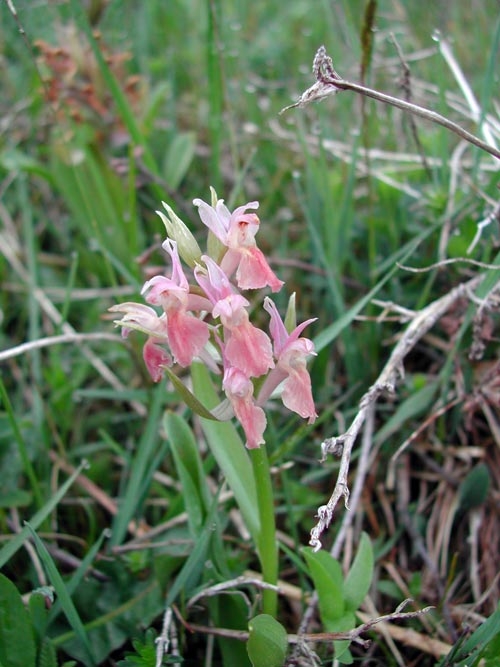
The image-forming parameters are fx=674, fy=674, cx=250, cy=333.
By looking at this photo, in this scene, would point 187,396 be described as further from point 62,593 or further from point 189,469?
point 62,593

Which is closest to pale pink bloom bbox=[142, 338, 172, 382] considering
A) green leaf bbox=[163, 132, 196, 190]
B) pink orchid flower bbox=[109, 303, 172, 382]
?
pink orchid flower bbox=[109, 303, 172, 382]

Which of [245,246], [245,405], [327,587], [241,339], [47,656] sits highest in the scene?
[245,246]

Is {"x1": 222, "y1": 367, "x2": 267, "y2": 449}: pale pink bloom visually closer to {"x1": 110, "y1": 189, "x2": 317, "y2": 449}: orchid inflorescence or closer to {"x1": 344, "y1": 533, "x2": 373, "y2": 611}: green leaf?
{"x1": 110, "y1": 189, "x2": 317, "y2": 449}: orchid inflorescence

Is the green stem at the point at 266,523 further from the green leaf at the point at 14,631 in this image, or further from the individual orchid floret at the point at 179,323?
the green leaf at the point at 14,631

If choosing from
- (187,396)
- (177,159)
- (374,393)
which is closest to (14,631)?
(187,396)

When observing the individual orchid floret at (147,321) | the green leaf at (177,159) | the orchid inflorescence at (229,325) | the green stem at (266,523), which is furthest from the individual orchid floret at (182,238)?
the green leaf at (177,159)

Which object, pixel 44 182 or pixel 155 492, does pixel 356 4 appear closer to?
pixel 44 182

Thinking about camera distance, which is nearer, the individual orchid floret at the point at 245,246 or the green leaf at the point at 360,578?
the individual orchid floret at the point at 245,246
